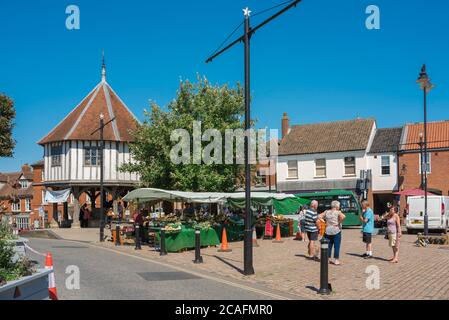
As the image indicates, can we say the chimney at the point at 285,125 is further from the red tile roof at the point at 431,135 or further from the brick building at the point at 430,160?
the brick building at the point at 430,160

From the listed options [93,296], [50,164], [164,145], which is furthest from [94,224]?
[93,296]

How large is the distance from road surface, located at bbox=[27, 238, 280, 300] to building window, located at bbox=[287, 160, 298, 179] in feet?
104

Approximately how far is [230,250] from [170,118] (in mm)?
14614

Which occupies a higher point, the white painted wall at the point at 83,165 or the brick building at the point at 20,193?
the white painted wall at the point at 83,165

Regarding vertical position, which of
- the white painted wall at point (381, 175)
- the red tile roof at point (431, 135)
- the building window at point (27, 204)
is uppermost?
the red tile roof at point (431, 135)

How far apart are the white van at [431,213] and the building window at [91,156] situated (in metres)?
20.9

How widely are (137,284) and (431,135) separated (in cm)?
3576

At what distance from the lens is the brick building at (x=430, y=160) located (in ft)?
131

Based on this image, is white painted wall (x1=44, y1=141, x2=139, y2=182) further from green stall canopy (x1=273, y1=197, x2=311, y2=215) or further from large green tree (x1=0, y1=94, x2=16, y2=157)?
green stall canopy (x1=273, y1=197, x2=311, y2=215)

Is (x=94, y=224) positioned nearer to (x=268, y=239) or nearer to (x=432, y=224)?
(x=268, y=239)

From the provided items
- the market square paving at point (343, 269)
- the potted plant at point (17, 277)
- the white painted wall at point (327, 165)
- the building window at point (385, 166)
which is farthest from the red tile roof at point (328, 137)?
the potted plant at point (17, 277)

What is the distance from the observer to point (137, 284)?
38.3 feet

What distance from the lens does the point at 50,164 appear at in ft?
125

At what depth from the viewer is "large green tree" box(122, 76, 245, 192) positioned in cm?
3019
